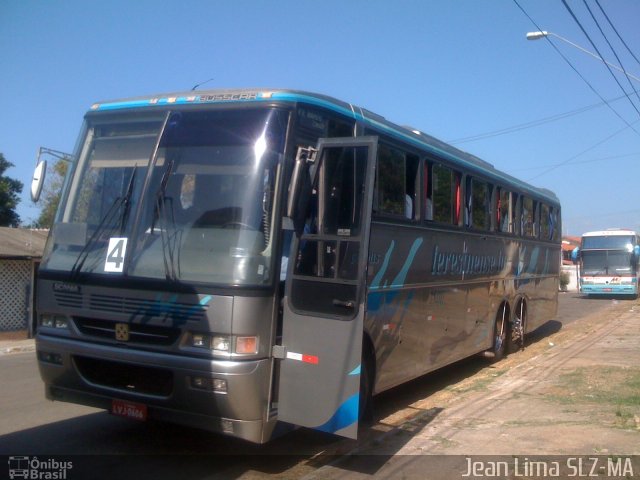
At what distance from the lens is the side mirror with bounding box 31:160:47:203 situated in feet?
21.4

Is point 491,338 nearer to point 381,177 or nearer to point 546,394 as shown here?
point 546,394

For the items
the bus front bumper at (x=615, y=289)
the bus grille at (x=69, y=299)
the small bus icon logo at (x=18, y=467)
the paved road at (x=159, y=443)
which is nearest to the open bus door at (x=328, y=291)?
the paved road at (x=159, y=443)

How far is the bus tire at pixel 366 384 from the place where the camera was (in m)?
6.94

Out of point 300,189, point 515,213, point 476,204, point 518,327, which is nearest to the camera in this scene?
point 300,189

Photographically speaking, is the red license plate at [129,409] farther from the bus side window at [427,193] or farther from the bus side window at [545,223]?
the bus side window at [545,223]

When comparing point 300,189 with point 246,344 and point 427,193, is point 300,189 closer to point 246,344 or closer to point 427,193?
point 246,344

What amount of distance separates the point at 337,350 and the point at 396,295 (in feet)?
7.64

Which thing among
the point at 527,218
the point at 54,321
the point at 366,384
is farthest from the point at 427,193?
the point at 527,218

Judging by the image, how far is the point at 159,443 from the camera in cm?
686

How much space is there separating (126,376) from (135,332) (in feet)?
1.65

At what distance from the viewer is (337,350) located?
5586 millimetres

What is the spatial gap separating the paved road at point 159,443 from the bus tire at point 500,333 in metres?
4.36

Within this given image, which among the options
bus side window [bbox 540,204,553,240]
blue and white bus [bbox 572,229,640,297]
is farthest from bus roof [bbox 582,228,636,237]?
bus side window [bbox 540,204,553,240]

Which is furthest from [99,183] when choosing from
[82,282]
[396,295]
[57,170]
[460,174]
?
[57,170]
